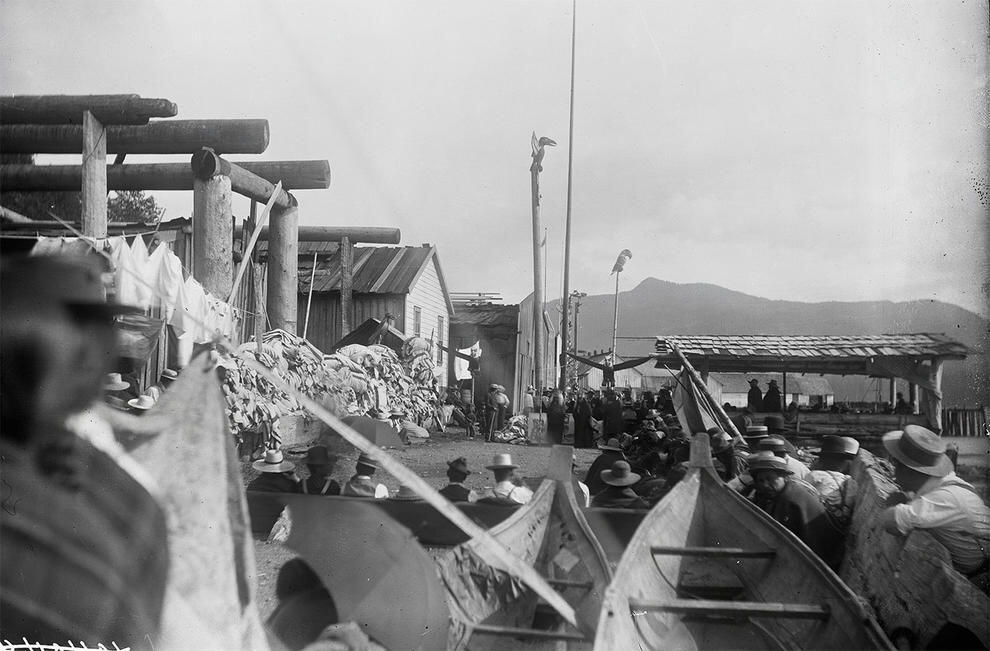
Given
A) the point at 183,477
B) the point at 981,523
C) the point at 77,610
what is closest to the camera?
the point at 77,610

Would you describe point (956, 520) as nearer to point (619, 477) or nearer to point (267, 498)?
point (619, 477)

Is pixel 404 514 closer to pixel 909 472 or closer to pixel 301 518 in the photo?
pixel 301 518

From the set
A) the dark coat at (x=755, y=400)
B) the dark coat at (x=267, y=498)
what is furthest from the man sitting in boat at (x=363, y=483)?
the dark coat at (x=755, y=400)

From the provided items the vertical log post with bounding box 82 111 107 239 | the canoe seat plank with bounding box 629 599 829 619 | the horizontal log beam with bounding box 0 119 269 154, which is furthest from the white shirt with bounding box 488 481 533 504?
the vertical log post with bounding box 82 111 107 239

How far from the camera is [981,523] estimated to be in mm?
3275

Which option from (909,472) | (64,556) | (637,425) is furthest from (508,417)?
(64,556)

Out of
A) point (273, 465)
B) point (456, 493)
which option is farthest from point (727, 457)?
point (273, 465)

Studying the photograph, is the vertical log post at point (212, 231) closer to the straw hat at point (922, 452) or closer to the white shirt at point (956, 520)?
the straw hat at point (922, 452)

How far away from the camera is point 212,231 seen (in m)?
6.20

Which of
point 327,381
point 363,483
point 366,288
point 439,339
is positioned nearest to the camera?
point 363,483

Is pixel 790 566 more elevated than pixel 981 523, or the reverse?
pixel 981 523

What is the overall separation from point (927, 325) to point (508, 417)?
33.3 ft

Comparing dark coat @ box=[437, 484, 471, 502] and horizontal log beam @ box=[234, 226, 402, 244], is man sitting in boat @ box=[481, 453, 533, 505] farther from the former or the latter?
horizontal log beam @ box=[234, 226, 402, 244]

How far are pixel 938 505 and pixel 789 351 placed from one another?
15.3 ft
